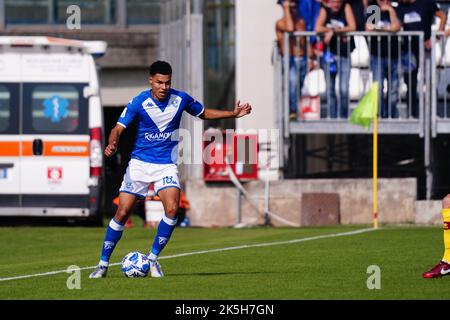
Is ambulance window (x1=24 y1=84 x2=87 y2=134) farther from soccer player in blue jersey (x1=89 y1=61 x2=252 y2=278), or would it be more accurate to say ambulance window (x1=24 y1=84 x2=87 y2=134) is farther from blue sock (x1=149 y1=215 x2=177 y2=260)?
blue sock (x1=149 y1=215 x2=177 y2=260)

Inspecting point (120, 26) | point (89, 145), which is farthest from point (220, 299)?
point (120, 26)

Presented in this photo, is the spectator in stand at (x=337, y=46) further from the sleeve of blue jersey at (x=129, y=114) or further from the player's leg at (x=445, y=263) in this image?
the player's leg at (x=445, y=263)

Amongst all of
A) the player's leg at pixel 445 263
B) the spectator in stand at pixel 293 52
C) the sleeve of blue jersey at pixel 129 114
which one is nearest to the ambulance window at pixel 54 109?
the spectator in stand at pixel 293 52

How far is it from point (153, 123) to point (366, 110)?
9.77 metres

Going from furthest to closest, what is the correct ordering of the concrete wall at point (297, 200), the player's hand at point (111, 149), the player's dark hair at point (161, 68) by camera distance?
the concrete wall at point (297, 200) → the player's dark hair at point (161, 68) → the player's hand at point (111, 149)

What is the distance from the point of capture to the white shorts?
1430cm

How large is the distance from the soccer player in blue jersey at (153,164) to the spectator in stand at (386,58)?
1029 cm

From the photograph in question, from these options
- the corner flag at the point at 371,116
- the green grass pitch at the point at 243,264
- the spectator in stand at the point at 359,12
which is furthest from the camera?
the spectator in stand at the point at 359,12

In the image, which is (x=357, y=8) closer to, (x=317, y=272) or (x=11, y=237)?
(x=11, y=237)

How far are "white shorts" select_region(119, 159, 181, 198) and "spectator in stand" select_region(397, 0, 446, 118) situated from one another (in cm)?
1086

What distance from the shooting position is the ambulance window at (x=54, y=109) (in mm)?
24656

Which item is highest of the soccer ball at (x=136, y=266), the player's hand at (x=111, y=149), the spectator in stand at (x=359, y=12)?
the spectator in stand at (x=359, y=12)

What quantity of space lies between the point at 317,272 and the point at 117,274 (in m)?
1.86

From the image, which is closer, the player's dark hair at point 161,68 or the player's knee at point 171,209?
the player's dark hair at point 161,68
